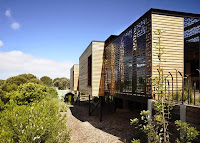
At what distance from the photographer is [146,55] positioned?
20.9ft

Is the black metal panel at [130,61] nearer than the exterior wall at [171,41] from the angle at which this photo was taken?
No

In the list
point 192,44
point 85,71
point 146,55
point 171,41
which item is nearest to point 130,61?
point 146,55

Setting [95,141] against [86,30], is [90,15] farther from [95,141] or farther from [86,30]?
[95,141]

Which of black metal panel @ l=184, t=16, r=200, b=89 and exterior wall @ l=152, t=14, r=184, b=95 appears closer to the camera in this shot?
exterior wall @ l=152, t=14, r=184, b=95

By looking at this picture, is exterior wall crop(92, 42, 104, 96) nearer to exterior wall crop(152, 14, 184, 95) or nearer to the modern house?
the modern house

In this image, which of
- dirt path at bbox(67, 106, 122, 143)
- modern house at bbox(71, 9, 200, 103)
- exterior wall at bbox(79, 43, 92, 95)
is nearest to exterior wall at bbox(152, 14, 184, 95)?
modern house at bbox(71, 9, 200, 103)

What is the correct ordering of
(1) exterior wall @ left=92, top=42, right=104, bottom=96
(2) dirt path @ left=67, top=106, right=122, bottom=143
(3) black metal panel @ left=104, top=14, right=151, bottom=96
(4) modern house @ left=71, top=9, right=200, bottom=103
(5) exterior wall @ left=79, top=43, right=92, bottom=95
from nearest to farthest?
(4) modern house @ left=71, top=9, right=200, bottom=103 → (3) black metal panel @ left=104, top=14, right=151, bottom=96 → (2) dirt path @ left=67, top=106, right=122, bottom=143 → (1) exterior wall @ left=92, top=42, right=104, bottom=96 → (5) exterior wall @ left=79, top=43, right=92, bottom=95

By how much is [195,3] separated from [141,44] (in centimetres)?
605

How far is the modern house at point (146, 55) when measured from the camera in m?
6.12

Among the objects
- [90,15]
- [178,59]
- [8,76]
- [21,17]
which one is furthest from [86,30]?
[8,76]

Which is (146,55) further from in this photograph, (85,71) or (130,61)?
(85,71)

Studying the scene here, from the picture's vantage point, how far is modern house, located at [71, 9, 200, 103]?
612 cm

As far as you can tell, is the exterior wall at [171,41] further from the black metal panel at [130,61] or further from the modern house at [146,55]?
the black metal panel at [130,61]

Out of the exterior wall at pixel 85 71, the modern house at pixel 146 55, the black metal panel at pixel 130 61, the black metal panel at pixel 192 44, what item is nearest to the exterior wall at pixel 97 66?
the modern house at pixel 146 55
